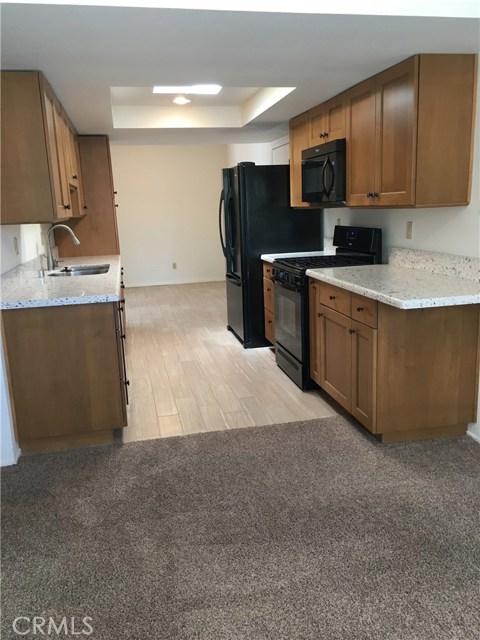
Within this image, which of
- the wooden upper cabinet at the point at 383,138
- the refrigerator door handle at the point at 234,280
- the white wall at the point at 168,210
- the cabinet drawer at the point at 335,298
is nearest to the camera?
the wooden upper cabinet at the point at 383,138

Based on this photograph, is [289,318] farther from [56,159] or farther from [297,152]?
[56,159]

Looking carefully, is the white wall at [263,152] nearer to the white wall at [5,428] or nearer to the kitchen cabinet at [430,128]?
the kitchen cabinet at [430,128]

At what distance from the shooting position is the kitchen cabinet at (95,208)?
5.17 meters

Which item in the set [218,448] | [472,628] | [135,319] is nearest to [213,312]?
[135,319]

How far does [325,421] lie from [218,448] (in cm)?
72

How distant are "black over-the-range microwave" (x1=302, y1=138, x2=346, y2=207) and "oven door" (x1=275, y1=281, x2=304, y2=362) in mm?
712

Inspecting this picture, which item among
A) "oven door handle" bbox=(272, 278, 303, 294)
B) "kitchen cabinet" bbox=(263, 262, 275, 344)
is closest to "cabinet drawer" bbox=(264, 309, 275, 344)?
"kitchen cabinet" bbox=(263, 262, 275, 344)

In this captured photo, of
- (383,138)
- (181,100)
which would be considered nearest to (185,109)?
(181,100)

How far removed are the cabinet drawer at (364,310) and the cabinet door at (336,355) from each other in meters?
0.13

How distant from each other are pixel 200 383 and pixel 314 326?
40.6 inches

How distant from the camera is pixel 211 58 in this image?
2.70 metres

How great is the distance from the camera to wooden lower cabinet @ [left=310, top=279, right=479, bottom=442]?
2.78 meters

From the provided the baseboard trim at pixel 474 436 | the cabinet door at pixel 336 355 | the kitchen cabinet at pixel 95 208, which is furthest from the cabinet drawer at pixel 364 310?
the kitchen cabinet at pixel 95 208

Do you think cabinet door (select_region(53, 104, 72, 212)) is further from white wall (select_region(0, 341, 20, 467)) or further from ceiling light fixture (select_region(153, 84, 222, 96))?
white wall (select_region(0, 341, 20, 467))
